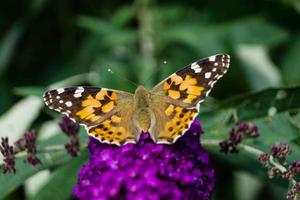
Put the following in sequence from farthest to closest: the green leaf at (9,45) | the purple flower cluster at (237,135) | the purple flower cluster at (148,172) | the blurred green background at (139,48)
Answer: the green leaf at (9,45) < the blurred green background at (139,48) < the purple flower cluster at (237,135) < the purple flower cluster at (148,172)

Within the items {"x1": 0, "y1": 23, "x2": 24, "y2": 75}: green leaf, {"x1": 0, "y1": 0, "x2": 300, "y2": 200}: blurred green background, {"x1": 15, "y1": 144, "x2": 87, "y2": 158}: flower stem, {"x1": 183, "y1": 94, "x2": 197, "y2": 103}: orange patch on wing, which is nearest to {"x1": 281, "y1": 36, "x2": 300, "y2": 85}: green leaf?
{"x1": 0, "y1": 0, "x2": 300, "y2": 200}: blurred green background

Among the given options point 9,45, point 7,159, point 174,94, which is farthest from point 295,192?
point 9,45

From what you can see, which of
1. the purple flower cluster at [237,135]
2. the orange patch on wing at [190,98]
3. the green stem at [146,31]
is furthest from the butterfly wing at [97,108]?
the green stem at [146,31]

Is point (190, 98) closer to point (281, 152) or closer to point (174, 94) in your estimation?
point (174, 94)

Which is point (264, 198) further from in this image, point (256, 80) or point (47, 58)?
point (47, 58)

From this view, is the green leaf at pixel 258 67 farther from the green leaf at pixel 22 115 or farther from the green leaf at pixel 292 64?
the green leaf at pixel 22 115

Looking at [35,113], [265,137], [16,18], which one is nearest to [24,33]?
[16,18]
